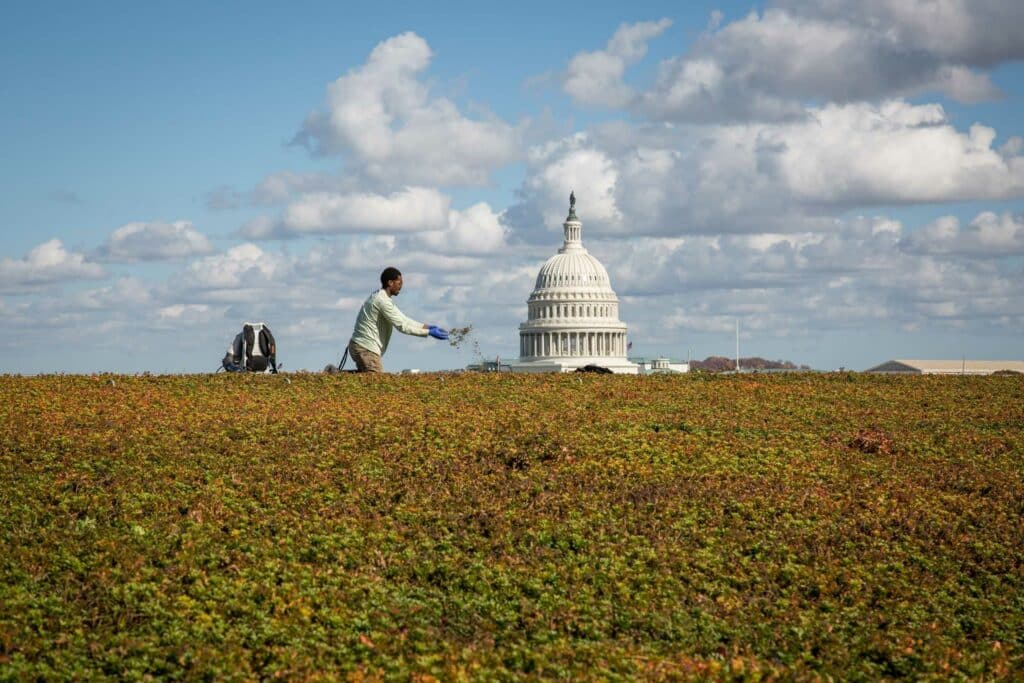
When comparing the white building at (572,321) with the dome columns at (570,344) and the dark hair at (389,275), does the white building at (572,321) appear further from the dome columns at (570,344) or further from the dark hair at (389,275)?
the dark hair at (389,275)

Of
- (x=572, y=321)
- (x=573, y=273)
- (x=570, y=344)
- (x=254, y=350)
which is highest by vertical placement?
(x=573, y=273)

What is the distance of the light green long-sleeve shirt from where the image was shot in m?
20.5

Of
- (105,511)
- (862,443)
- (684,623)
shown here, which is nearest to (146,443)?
(105,511)

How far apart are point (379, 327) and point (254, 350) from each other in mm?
3933

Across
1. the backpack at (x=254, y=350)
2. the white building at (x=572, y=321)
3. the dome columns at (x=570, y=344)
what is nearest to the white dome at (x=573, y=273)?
the white building at (x=572, y=321)

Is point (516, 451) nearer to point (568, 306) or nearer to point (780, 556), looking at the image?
point (780, 556)

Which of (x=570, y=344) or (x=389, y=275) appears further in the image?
(x=570, y=344)

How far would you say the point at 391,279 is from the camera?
813 inches

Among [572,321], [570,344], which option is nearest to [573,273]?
[572,321]

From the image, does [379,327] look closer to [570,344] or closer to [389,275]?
[389,275]

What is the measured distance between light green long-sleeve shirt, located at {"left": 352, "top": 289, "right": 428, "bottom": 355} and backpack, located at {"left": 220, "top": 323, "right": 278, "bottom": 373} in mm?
3119

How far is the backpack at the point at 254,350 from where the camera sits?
24234 millimetres

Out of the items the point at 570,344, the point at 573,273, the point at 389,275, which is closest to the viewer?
the point at 389,275

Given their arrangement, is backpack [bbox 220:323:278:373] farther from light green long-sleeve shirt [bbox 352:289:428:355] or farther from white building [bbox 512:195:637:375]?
white building [bbox 512:195:637:375]
